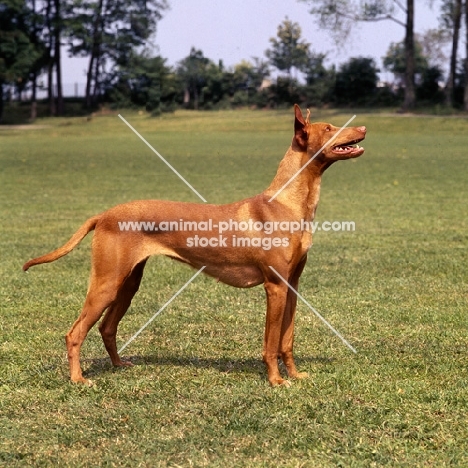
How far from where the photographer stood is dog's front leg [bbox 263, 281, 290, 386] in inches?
222

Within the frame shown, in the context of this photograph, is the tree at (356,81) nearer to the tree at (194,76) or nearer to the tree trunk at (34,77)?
the tree at (194,76)

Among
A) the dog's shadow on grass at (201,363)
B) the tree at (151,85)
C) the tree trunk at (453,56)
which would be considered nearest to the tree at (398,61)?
the tree trunk at (453,56)

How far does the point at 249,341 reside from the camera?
6.96 meters

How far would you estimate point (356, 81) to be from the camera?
56.1 metres

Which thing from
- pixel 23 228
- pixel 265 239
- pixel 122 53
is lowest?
pixel 23 228

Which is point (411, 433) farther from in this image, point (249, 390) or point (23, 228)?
point (23, 228)

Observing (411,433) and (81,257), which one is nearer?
(411,433)

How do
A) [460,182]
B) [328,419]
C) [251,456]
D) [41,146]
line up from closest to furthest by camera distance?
[251,456]
[328,419]
[460,182]
[41,146]

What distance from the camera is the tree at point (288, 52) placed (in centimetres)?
5638

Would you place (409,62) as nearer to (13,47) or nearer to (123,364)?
(13,47)

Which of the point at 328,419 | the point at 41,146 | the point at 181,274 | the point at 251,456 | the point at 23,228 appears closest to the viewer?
the point at 251,456

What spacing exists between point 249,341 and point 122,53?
4936 centimetres

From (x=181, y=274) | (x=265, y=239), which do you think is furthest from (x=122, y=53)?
(x=265, y=239)

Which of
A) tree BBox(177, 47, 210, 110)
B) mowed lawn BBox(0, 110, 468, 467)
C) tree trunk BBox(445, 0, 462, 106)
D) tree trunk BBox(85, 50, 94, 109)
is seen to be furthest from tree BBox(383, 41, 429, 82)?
mowed lawn BBox(0, 110, 468, 467)
